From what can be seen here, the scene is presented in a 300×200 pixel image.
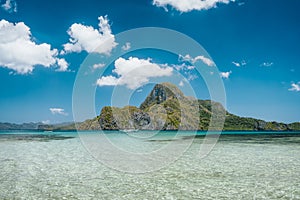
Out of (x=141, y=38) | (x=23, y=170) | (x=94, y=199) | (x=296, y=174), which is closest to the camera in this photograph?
(x=94, y=199)

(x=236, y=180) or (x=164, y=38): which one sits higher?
(x=164, y=38)

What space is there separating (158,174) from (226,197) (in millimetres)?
5896

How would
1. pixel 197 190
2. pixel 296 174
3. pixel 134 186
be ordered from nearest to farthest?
pixel 197 190, pixel 134 186, pixel 296 174

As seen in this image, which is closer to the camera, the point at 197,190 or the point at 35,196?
the point at 35,196

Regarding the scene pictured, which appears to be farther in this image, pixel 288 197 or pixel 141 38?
pixel 141 38

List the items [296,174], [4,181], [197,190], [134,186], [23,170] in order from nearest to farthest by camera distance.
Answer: [197,190]
[134,186]
[4,181]
[296,174]
[23,170]

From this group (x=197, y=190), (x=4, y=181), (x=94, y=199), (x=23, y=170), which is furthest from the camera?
(x=23, y=170)

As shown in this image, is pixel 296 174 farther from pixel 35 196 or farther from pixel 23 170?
pixel 23 170

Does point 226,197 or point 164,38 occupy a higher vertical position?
point 164,38

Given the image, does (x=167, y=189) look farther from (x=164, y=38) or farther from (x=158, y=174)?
(x=164, y=38)

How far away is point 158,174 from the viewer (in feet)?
52.3

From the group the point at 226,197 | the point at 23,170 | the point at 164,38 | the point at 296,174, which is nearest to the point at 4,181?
the point at 23,170

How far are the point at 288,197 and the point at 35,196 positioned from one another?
425 inches

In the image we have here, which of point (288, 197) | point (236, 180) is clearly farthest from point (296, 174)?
point (288, 197)
